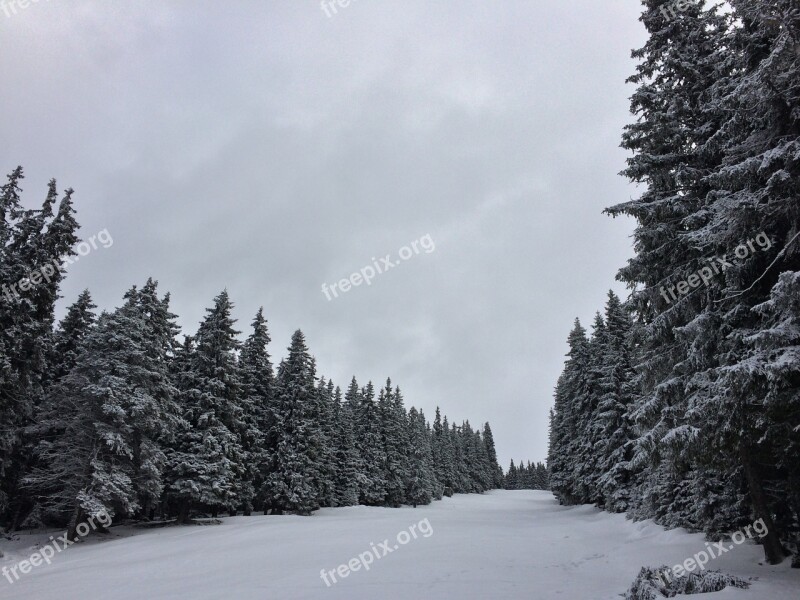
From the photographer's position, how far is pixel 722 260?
1049 cm

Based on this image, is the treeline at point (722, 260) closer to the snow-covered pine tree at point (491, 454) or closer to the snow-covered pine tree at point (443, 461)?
the snow-covered pine tree at point (443, 461)

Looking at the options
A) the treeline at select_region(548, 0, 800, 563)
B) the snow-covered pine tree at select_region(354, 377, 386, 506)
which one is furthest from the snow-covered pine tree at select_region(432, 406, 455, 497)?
the treeline at select_region(548, 0, 800, 563)

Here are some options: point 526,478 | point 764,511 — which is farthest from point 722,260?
point 526,478

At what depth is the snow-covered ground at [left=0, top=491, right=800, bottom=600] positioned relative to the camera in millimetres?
11344

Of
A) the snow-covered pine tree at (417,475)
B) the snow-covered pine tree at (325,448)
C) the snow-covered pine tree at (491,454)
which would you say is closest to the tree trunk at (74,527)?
the snow-covered pine tree at (325,448)

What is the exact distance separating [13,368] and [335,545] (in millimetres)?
16797

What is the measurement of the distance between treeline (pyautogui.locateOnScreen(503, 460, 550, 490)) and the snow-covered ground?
110 meters

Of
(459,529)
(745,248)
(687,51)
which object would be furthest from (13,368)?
(687,51)

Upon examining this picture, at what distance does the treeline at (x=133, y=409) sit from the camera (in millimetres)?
22109

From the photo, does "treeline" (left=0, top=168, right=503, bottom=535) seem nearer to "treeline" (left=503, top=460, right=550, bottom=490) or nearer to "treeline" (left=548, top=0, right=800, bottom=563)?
"treeline" (left=548, top=0, right=800, bottom=563)

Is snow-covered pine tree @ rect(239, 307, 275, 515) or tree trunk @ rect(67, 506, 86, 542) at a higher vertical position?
snow-covered pine tree @ rect(239, 307, 275, 515)

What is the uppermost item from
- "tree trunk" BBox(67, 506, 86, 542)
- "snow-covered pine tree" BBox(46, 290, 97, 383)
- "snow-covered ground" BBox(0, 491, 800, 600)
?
"snow-covered pine tree" BBox(46, 290, 97, 383)

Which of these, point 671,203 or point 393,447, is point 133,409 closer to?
point 671,203

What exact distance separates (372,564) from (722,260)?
44.0 ft
